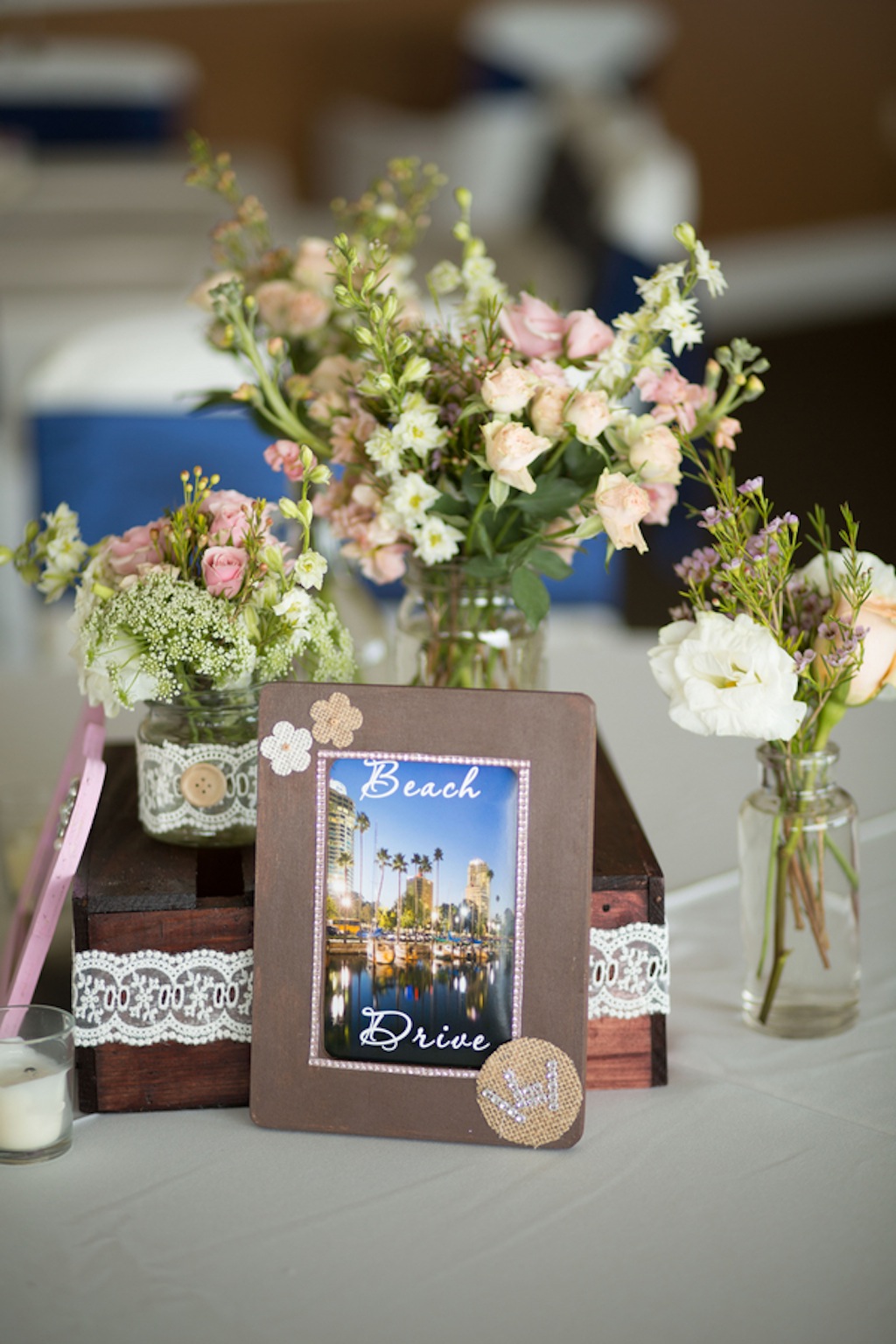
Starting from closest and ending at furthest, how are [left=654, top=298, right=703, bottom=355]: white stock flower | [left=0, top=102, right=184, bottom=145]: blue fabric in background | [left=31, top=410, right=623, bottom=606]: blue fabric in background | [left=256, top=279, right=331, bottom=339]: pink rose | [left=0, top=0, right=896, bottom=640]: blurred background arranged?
[left=654, top=298, right=703, bottom=355]: white stock flower, [left=256, top=279, right=331, bottom=339]: pink rose, [left=31, top=410, right=623, bottom=606]: blue fabric in background, [left=0, top=0, right=896, bottom=640]: blurred background, [left=0, top=102, right=184, bottom=145]: blue fabric in background

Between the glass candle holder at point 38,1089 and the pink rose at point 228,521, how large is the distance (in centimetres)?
28

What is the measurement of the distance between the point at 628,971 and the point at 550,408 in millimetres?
338

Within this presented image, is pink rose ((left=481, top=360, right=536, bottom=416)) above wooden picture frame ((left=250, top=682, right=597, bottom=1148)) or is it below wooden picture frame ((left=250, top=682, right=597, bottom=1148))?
above

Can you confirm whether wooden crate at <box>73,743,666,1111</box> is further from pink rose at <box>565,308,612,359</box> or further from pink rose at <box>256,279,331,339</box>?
pink rose at <box>256,279,331,339</box>

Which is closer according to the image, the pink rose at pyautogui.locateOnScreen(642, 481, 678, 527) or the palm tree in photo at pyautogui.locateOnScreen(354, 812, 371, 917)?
the palm tree in photo at pyautogui.locateOnScreen(354, 812, 371, 917)

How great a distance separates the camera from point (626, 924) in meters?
0.84

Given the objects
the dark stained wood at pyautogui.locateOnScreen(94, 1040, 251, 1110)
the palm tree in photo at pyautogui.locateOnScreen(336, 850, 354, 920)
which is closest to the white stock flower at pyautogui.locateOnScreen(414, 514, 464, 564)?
the palm tree in photo at pyautogui.locateOnScreen(336, 850, 354, 920)

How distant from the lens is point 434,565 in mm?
958

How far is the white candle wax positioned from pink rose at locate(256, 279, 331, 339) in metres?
0.59

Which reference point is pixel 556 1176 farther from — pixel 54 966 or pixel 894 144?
pixel 894 144

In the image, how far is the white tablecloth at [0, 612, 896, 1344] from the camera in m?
0.67

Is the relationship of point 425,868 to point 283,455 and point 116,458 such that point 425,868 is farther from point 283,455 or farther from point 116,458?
point 116,458

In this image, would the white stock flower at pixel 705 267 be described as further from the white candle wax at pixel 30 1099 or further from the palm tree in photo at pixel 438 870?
the white candle wax at pixel 30 1099

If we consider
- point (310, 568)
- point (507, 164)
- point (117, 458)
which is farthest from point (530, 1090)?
point (507, 164)
